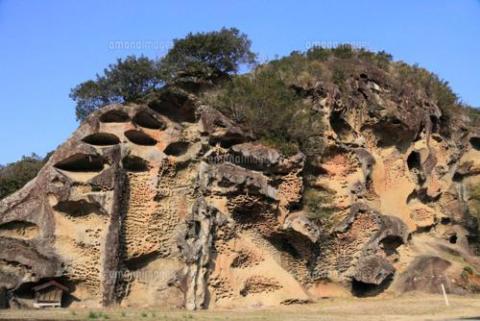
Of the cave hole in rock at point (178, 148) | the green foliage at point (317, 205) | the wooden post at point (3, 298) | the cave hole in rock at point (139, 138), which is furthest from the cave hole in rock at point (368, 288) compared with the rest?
the wooden post at point (3, 298)

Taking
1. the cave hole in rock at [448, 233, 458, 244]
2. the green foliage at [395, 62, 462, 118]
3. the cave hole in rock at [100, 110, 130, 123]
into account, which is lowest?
the cave hole in rock at [448, 233, 458, 244]

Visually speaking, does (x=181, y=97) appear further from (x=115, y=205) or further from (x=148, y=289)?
(x=148, y=289)

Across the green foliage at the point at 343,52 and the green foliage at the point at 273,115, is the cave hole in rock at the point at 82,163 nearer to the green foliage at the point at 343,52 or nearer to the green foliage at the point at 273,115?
the green foliage at the point at 273,115

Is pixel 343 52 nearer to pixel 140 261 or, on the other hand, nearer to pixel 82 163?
pixel 82 163

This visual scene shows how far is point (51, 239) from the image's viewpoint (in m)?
22.5

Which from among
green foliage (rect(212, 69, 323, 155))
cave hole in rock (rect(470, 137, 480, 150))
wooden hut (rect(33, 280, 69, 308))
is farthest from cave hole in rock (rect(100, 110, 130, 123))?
cave hole in rock (rect(470, 137, 480, 150))

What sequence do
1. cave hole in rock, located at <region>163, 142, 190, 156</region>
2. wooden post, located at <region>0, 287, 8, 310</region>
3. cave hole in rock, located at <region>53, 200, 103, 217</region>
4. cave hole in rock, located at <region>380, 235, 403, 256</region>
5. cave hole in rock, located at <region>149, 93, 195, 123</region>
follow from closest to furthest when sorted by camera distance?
wooden post, located at <region>0, 287, 8, 310</region>
cave hole in rock, located at <region>53, 200, 103, 217</region>
cave hole in rock, located at <region>163, 142, 190, 156</region>
cave hole in rock, located at <region>149, 93, 195, 123</region>
cave hole in rock, located at <region>380, 235, 403, 256</region>

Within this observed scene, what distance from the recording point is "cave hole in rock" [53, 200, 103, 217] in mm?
22969

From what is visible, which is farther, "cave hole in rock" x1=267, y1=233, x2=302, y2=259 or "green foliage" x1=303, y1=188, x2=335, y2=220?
"green foliage" x1=303, y1=188, x2=335, y2=220

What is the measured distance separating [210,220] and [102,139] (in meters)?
5.94

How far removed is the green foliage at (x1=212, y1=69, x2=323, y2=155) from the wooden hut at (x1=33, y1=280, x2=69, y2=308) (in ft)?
34.4

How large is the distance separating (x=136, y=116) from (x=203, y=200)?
4813 millimetres

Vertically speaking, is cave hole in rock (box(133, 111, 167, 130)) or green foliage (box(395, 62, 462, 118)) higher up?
green foliage (box(395, 62, 462, 118))

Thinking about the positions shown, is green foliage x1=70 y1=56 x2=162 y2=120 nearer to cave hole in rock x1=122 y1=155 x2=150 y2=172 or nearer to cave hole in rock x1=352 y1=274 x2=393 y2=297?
cave hole in rock x1=122 y1=155 x2=150 y2=172
